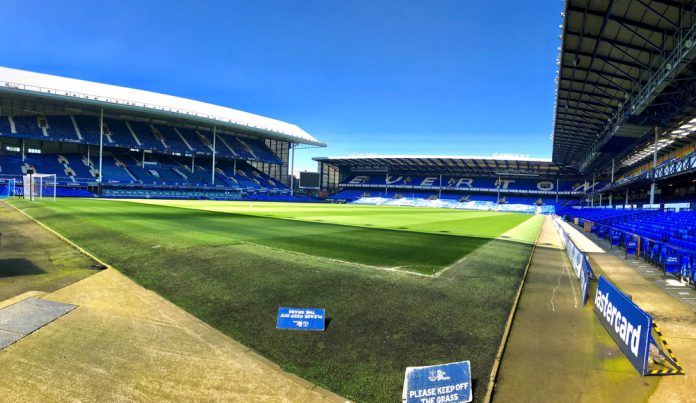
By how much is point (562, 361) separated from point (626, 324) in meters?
1.28

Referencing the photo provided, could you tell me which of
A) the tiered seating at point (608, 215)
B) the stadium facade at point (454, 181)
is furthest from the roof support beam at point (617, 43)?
the stadium facade at point (454, 181)

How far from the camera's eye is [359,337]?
17.8 feet

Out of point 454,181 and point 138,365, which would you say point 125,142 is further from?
point 454,181

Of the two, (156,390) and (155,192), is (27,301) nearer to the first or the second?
(156,390)

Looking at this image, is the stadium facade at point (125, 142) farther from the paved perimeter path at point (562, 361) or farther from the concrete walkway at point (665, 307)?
the concrete walkway at point (665, 307)

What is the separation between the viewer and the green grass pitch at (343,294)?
4762 millimetres

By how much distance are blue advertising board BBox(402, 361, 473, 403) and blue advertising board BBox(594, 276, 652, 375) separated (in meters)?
2.55

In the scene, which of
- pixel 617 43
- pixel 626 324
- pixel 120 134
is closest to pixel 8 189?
pixel 120 134

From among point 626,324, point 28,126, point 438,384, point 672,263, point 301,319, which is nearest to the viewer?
point 438,384

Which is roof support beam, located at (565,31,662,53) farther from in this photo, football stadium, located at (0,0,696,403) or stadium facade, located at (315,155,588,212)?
stadium facade, located at (315,155,588,212)

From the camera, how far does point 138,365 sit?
436cm

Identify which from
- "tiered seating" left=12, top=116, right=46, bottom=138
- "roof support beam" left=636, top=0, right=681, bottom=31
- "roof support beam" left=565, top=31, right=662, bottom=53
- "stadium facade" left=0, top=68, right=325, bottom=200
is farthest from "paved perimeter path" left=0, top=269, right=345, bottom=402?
"tiered seating" left=12, top=116, right=46, bottom=138

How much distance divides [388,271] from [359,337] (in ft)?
13.4

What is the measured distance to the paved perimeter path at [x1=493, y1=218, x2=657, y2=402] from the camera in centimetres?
424
